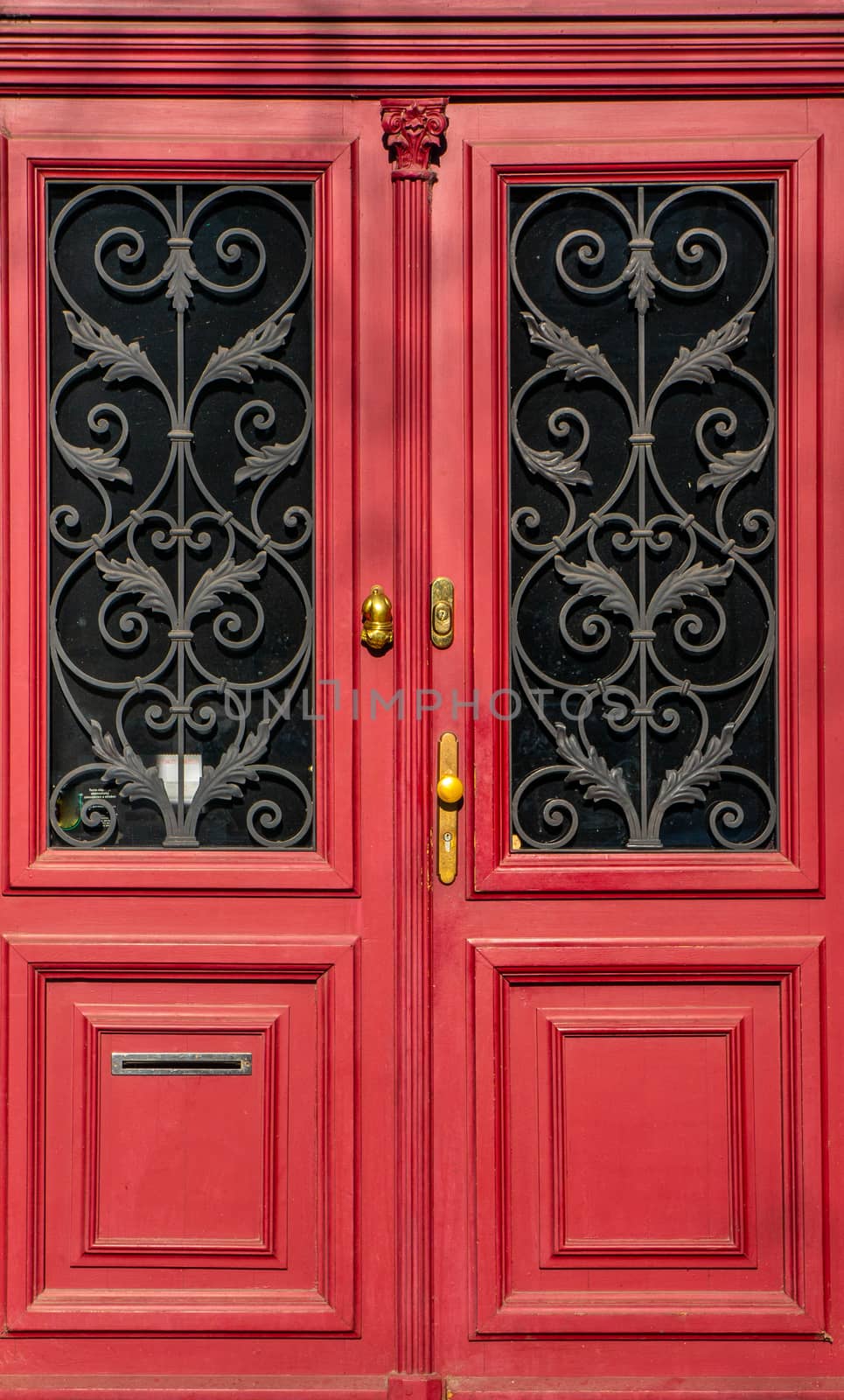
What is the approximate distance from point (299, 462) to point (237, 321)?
1.26 ft

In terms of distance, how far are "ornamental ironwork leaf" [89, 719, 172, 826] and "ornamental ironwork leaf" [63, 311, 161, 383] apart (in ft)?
2.84

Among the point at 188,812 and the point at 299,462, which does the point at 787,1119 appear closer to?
the point at 188,812

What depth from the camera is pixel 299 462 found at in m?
3.09

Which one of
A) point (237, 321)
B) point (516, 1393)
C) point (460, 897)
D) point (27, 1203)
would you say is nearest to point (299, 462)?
point (237, 321)

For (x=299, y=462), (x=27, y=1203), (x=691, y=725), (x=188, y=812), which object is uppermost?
(x=299, y=462)

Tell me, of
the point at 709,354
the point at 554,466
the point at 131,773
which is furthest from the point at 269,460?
the point at 709,354

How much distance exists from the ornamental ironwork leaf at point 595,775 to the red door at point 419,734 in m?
0.01

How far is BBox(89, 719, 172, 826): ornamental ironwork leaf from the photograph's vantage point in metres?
3.06

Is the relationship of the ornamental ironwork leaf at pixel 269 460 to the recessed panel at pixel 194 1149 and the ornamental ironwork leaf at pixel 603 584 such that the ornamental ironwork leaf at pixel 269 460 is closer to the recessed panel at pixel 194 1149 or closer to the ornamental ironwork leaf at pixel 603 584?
the ornamental ironwork leaf at pixel 603 584

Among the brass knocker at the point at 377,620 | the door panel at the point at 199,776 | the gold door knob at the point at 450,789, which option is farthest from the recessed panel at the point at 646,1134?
the brass knocker at the point at 377,620

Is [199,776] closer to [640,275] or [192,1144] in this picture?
[192,1144]

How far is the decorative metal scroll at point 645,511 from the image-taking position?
306 cm

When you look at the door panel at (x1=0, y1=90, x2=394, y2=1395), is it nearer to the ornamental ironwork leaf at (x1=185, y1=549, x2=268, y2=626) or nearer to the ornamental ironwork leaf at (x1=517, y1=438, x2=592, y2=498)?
the ornamental ironwork leaf at (x1=185, y1=549, x2=268, y2=626)

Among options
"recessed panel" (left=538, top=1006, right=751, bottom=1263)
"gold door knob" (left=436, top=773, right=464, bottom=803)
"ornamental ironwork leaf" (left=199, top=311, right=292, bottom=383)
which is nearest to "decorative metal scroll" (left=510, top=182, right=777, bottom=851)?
"gold door knob" (left=436, top=773, right=464, bottom=803)
